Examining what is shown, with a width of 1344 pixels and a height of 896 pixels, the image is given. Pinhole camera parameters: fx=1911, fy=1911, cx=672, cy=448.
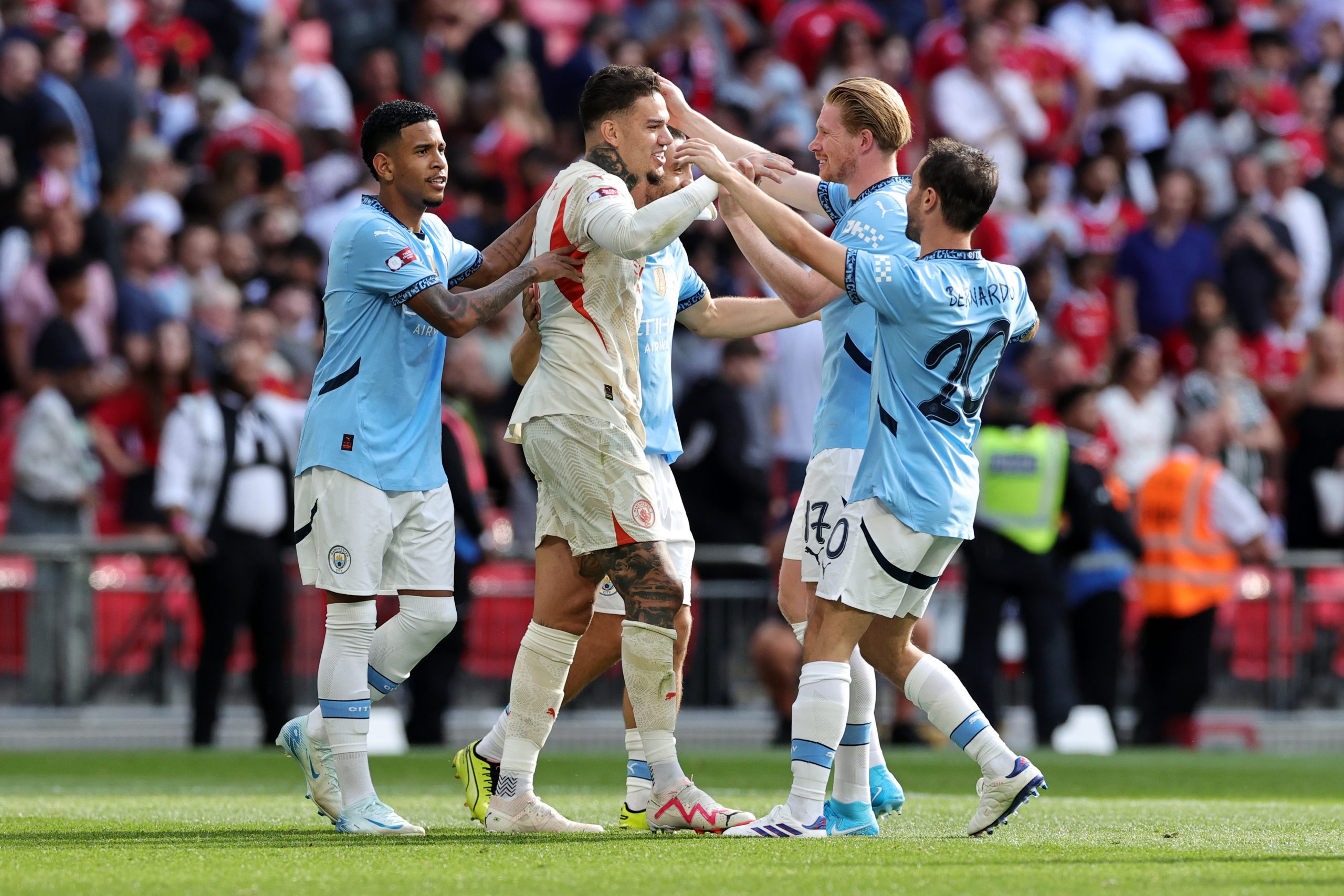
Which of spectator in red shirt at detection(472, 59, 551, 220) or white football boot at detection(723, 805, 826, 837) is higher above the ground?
spectator in red shirt at detection(472, 59, 551, 220)

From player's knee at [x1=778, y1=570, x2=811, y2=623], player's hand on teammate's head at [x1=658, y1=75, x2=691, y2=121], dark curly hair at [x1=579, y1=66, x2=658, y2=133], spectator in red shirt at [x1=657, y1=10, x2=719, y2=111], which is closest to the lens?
dark curly hair at [x1=579, y1=66, x2=658, y2=133]

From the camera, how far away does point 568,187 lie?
692 cm

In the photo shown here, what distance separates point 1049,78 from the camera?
1938 cm

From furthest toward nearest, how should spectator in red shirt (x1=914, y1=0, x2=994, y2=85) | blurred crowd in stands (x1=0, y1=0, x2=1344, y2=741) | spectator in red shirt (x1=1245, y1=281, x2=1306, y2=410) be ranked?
spectator in red shirt (x1=914, y1=0, x2=994, y2=85) → spectator in red shirt (x1=1245, y1=281, x2=1306, y2=410) → blurred crowd in stands (x1=0, y1=0, x2=1344, y2=741)

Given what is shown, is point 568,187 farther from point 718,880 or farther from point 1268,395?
point 1268,395

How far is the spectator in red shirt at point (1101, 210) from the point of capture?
18234mm

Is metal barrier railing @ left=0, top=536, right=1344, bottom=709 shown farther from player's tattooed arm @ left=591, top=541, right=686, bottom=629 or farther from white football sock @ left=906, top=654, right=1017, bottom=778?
player's tattooed arm @ left=591, top=541, right=686, bottom=629

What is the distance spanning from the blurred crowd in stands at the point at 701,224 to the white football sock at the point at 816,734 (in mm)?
6095

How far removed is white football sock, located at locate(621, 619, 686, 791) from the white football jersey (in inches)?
28.7

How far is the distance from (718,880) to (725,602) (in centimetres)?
826

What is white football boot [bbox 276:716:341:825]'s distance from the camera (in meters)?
7.12

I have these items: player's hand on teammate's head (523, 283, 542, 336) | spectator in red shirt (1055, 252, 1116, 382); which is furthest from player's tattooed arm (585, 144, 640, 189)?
spectator in red shirt (1055, 252, 1116, 382)

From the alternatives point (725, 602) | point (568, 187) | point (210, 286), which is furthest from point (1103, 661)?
point (568, 187)

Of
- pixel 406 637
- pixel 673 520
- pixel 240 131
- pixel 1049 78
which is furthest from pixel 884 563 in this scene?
pixel 1049 78
